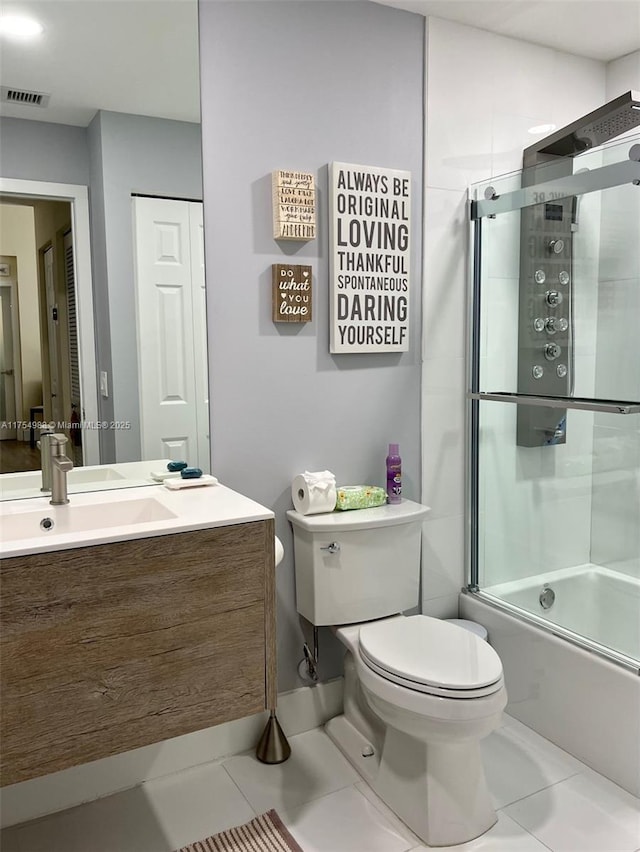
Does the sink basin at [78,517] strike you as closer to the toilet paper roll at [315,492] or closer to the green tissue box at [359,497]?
the toilet paper roll at [315,492]

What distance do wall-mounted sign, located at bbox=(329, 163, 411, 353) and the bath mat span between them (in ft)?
4.57

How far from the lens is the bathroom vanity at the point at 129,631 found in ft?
4.56

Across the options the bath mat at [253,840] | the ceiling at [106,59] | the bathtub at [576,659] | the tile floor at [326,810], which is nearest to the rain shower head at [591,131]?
the ceiling at [106,59]

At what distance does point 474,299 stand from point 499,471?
0.64 m

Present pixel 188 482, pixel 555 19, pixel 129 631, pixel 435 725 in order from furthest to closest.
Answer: pixel 555 19 → pixel 188 482 → pixel 435 725 → pixel 129 631

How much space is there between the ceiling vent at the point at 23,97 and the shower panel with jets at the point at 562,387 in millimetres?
1443

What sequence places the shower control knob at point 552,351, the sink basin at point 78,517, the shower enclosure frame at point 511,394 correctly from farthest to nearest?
the shower control knob at point 552,351, the shower enclosure frame at point 511,394, the sink basin at point 78,517

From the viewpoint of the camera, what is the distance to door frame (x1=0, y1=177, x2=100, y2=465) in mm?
1830

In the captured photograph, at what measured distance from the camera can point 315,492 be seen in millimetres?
2166

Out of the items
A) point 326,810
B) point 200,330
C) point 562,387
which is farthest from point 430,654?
point 200,330

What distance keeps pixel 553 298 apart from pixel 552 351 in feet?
0.61

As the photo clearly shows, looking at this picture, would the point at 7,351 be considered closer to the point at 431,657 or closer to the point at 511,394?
the point at 431,657

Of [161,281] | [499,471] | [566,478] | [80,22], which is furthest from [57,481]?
[566,478]

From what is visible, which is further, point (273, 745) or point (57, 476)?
point (273, 745)
